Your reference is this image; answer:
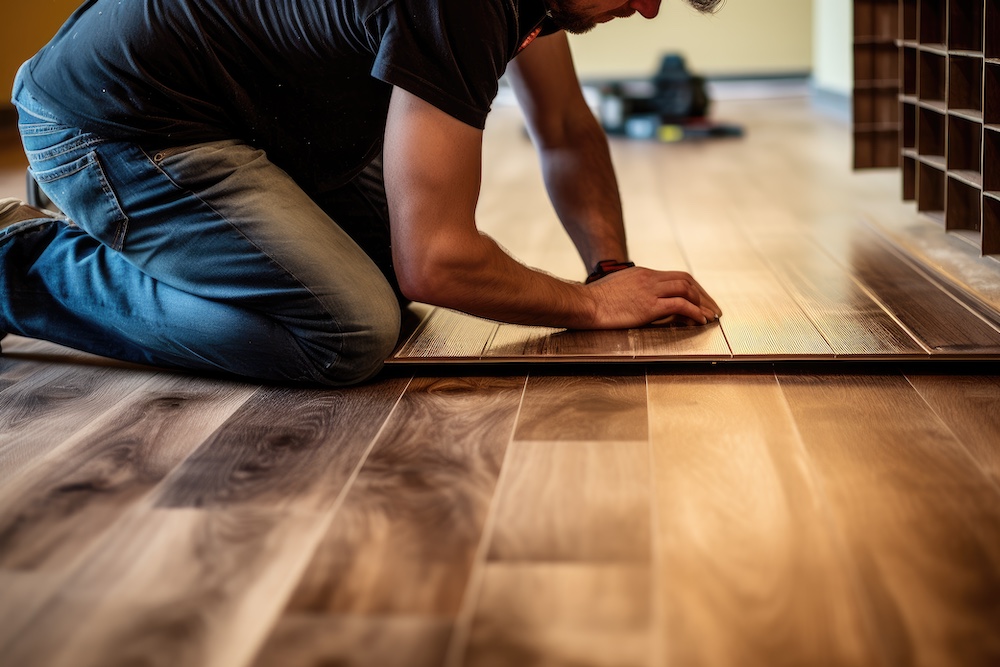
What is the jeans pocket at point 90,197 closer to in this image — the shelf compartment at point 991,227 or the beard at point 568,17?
the beard at point 568,17

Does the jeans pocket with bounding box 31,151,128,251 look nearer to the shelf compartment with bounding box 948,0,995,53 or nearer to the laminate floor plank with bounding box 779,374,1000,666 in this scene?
the laminate floor plank with bounding box 779,374,1000,666

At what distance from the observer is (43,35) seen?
218 cm

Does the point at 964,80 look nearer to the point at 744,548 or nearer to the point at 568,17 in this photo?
the point at 568,17

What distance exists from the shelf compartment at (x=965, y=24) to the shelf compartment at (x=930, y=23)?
12.1 inches

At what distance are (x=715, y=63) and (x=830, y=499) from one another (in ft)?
25.4

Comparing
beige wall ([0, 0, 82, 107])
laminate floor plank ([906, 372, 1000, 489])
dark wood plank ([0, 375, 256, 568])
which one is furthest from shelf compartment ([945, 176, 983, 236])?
beige wall ([0, 0, 82, 107])

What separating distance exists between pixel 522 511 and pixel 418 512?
12 cm

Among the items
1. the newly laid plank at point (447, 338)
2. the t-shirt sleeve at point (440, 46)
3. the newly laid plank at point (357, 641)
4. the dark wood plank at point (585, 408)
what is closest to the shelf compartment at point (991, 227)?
the dark wood plank at point (585, 408)

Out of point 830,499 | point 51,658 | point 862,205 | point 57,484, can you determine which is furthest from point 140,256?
point 862,205

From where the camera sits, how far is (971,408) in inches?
54.6

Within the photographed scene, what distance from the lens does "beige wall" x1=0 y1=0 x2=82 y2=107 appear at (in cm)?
218

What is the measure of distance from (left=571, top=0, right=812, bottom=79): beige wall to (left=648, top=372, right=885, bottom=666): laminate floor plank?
7.30 meters

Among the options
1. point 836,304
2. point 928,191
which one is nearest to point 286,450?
point 836,304

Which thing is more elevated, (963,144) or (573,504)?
(963,144)
